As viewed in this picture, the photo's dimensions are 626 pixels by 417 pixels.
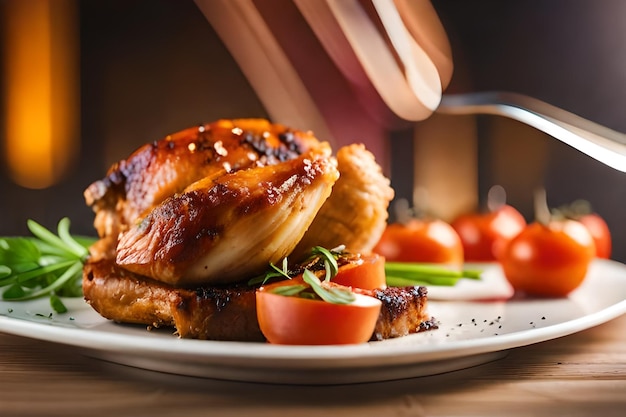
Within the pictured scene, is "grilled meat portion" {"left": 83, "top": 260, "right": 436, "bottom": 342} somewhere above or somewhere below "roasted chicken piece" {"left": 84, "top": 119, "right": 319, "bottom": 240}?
below

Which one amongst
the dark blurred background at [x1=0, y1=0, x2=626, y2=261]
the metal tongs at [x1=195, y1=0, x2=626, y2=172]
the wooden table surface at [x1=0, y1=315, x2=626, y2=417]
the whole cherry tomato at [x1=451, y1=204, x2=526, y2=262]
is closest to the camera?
the wooden table surface at [x1=0, y1=315, x2=626, y2=417]

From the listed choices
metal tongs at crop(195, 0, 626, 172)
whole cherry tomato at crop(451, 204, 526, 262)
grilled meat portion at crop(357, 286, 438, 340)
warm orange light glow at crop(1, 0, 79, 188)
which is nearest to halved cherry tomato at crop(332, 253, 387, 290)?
grilled meat portion at crop(357, 286, 438, 340)

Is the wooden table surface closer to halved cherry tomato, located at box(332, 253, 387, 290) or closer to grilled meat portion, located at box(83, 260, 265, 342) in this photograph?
grilled meat portion, located at box(83, 260, 265, 342)

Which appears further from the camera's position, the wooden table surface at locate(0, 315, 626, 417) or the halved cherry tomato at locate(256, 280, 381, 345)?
the halved cherry tomato at locate(256, 280, 381, 345)

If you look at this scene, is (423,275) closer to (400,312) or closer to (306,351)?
(400,312)

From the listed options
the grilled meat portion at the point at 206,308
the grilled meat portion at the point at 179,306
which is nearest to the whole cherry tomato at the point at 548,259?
the grilled meat portion at the point at 206,308

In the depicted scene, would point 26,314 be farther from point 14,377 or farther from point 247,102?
point 247,102
